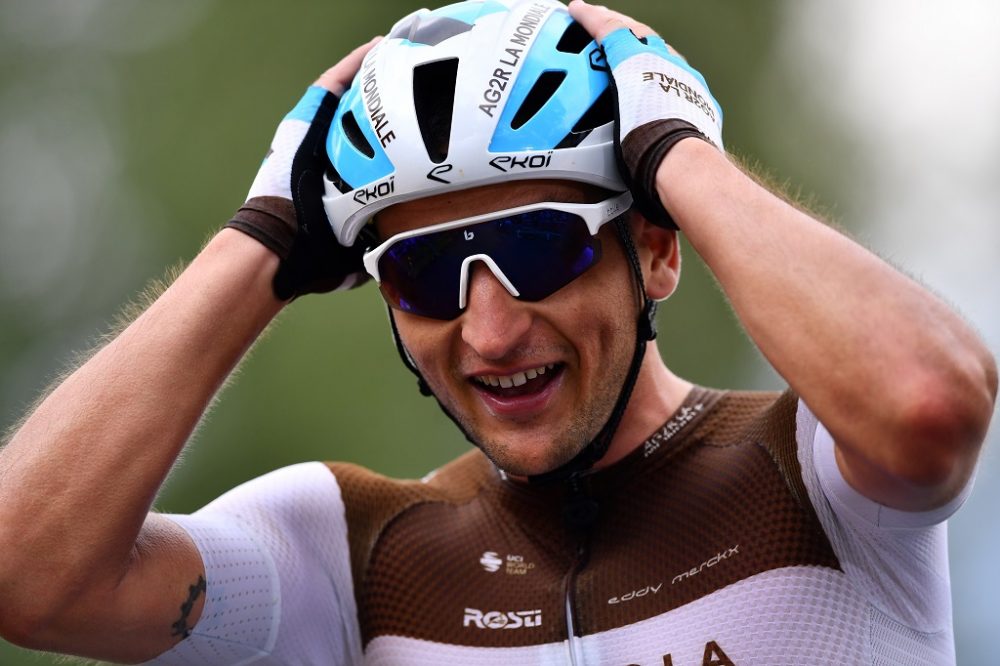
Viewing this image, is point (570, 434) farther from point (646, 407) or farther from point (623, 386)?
point (646, 407)

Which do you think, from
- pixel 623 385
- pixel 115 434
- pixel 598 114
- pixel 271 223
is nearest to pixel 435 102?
pixel 598 114

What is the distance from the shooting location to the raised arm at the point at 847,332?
2.16m

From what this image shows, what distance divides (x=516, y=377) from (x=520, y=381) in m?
0.01

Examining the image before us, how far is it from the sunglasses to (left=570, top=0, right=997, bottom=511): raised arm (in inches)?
8.9

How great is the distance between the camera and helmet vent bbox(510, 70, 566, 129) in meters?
2.75

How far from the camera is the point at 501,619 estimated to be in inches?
113

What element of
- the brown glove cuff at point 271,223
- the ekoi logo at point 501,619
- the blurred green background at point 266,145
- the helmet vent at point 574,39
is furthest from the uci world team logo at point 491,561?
the blurred green background at point 266,145

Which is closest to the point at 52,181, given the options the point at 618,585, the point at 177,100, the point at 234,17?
the point at 177,100

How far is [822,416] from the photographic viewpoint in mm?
2246

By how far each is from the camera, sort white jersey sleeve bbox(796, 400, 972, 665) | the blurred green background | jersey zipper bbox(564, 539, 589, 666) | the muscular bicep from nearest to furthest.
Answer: white jersey sleeve bbox(796, 400, 972, 665) < the muscular bicep < jersey zipper bbox(564, 539, 589, 666) < the blurred green background

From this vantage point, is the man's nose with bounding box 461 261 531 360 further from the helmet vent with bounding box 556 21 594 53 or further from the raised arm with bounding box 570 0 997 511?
the helmet vent with bounding box 556 21 594 53

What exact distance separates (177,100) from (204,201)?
1.16 m

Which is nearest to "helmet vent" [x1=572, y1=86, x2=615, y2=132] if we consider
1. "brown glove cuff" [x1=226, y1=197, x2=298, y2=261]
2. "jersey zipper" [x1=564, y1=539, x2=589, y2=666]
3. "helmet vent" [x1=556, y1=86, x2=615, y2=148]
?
"helmet vent" [x1=556, y1=86, x2=615, y2=148]

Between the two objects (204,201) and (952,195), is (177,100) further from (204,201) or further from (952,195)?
(952,195)
